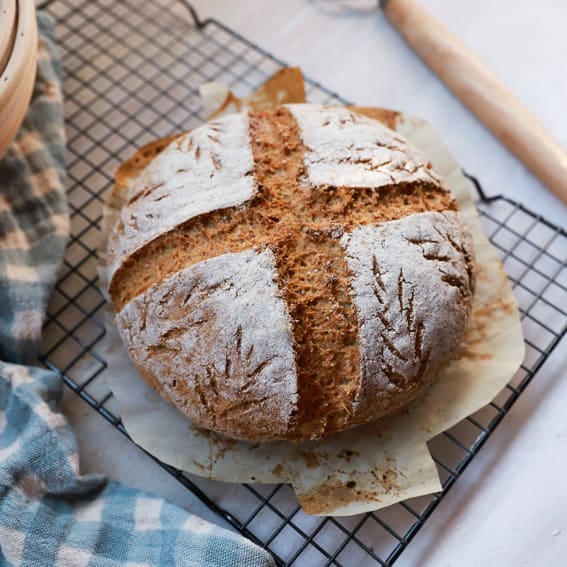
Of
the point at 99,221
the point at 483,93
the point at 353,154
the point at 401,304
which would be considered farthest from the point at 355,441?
the point at 483,93

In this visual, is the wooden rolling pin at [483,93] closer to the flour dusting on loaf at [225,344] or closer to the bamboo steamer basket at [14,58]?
the flour dusting on loaf at [225,344]

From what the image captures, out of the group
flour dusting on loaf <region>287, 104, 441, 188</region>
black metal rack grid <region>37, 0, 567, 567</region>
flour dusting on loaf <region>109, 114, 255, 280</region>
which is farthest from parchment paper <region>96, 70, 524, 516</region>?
flour dusting on loaf <region>287, 104, 441, 188</region>

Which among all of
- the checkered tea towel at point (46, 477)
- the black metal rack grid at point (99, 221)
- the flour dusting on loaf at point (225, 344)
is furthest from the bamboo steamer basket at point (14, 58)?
the flour dusting on loaf at point (225, 344)

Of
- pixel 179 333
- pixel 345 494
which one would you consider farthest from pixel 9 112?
pixel 345 494

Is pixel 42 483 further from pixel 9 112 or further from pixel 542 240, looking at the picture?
pixel 542 240

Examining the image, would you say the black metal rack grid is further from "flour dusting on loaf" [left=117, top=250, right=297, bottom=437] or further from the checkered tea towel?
"flour dusting on loaf" [left=117, top=250, right=297, bottom=437]

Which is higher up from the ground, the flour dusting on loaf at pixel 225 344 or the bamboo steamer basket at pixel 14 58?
the bamboo steamer basket at pixel 14 58
